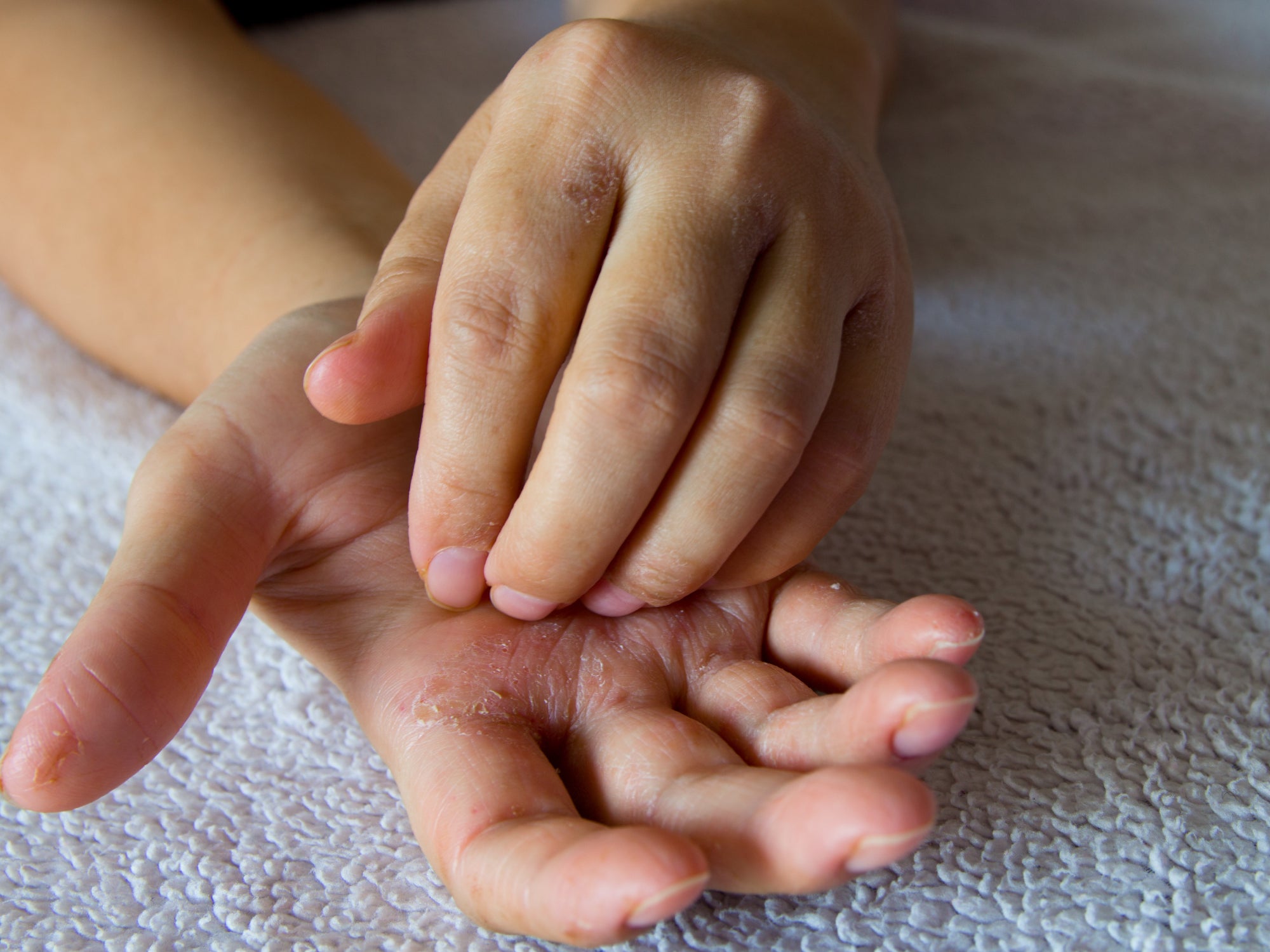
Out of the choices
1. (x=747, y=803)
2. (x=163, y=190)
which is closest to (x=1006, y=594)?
(x=747, y=803)

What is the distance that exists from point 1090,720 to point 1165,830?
63mm

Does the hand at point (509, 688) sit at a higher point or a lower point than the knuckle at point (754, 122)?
lower

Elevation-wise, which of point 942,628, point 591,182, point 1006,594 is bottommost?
point 1006,594

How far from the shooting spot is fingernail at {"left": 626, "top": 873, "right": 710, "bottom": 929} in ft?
1.01

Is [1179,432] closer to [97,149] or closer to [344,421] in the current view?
[344,421]

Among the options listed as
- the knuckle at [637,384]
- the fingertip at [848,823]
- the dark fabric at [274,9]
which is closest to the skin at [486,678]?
the fingertip at [848,823]

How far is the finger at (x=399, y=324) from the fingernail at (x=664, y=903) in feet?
0.78

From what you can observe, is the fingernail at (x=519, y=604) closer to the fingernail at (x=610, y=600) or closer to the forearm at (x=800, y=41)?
the fingernail at (x=610, y=600)

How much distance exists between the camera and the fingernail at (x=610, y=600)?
452 mm

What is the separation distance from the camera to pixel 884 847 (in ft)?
1.02

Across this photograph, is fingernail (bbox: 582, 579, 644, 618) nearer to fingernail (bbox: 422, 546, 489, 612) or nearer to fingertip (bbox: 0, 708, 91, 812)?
fingernail (bbox: 422, 546, 489, 612)

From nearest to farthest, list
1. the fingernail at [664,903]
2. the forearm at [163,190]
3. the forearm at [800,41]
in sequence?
the fingernail at [664,903] → the forearm at [800,41] → the forearm at [163,190]

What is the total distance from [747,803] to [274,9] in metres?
1.25

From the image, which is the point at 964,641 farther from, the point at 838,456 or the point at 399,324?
the point at 399,324
